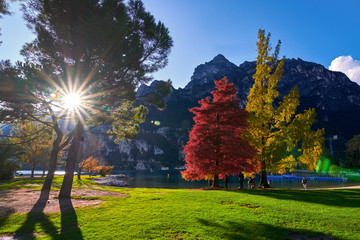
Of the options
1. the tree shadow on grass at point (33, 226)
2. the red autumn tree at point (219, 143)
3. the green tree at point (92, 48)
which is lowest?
the tree shadow on grass at point (33, 226)

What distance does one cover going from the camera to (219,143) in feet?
60.1

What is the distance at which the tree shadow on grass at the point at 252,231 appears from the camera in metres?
5.57

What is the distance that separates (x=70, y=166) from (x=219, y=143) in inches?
502

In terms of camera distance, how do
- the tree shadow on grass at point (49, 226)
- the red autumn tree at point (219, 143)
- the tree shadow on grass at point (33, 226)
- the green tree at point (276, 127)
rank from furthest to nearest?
the red autumn tree at point (219, 143), the green tree at point (276, 127), the tree shadow on grass at point (33, 226), the tree shadow on grass at point (49, 226)

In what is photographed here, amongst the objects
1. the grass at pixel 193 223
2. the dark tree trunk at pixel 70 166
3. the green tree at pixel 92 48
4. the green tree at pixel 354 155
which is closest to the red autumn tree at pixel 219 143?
the green tree at pixel 92 48

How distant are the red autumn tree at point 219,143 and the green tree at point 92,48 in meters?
7.18

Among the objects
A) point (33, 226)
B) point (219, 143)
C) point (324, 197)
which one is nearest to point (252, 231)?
point (33, 226)

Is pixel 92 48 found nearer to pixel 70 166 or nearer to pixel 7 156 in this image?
pixel 70 166

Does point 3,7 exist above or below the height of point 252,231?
above

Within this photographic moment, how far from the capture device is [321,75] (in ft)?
612

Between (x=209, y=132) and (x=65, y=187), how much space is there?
1261cm

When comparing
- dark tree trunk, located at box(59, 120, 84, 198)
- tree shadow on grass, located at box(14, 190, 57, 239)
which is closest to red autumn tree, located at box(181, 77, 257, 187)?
dark tree trunk, located at box(59, 120, 84, 198)

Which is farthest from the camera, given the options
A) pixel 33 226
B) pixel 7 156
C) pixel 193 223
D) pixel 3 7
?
pixel 7 156

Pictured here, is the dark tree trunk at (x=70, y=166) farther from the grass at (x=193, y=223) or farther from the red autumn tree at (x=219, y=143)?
the red autumn tree at (x=219, y=143)
